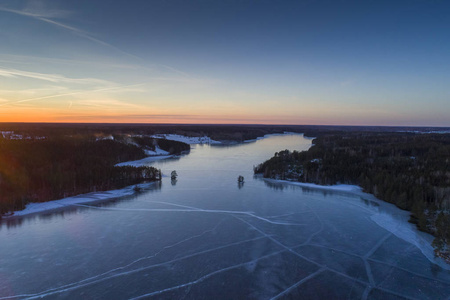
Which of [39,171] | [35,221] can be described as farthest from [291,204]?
Answer: [39,171]

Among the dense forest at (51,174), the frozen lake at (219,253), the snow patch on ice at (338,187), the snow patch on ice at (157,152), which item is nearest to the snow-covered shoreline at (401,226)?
the frozen lake at (219,253)

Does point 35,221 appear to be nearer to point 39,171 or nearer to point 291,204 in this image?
point 39,171

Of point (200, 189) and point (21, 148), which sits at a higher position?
point (21, 148)

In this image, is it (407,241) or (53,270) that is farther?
(407,241)

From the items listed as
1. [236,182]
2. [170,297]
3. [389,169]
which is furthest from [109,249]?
[389,169]

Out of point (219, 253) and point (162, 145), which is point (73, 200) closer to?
point (219, 253)

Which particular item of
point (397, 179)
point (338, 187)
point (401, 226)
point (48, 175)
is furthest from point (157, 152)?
point (401, 226)

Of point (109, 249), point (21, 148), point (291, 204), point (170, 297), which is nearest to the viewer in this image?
point (170, 297)

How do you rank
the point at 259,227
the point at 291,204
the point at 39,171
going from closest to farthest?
the point at 259,227 < the point at 291,204 < the point at 39,171
